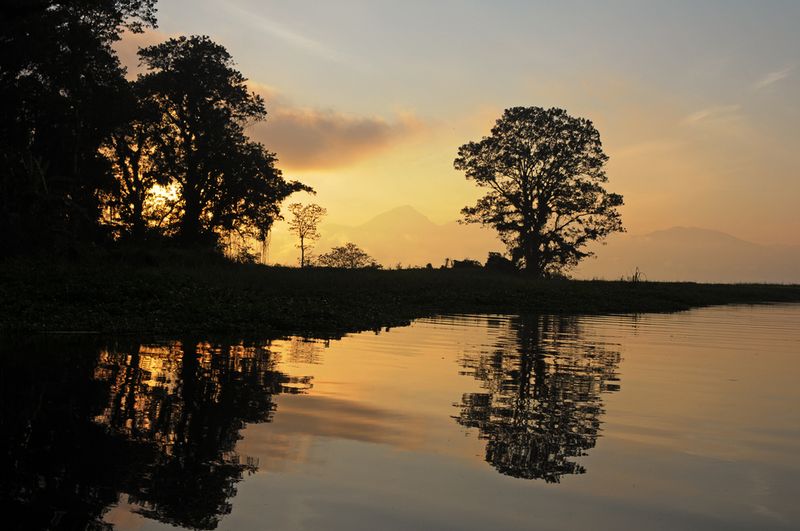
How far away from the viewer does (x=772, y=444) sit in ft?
35.1

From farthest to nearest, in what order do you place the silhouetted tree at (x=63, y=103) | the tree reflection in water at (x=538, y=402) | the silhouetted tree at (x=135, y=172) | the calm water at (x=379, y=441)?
the silhouetted tree at (x=135, y=172), the silhouetted tree at (x=63, y=103), the tree reflection in water at (x=538, y=402), the calm water at (x=379, y=441)

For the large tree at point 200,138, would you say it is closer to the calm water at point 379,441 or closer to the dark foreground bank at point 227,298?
the dark foreground bank at point 227,298

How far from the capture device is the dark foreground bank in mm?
21031

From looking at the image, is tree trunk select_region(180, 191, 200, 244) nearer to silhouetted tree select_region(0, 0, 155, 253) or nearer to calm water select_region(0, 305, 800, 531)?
silhouetted tree select_region(0, 0, 155, 253)

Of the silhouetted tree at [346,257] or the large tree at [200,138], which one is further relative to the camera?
the silhouetted tree at [346,257]

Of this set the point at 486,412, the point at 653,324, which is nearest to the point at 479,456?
the point at 486,412

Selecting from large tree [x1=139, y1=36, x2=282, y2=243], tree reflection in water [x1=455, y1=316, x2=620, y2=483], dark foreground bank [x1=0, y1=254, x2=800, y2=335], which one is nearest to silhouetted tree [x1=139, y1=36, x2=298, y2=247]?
large tree [x1=139, y1=36, x2=282, y2=243]

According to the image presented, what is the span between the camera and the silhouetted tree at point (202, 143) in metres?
56.3

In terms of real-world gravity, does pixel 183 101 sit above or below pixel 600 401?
above

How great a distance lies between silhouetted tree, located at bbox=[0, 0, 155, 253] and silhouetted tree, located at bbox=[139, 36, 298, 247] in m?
6.96

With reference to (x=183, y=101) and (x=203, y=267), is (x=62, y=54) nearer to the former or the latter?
(x=183, y=101)

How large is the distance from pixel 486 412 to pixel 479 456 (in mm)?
2790

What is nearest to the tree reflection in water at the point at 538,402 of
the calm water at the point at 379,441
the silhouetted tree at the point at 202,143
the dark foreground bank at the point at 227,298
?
the calm water at the point at 379,441

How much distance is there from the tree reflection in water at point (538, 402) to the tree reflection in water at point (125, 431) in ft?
10.7
